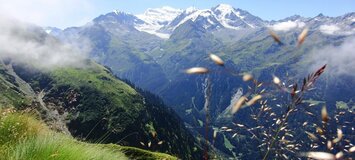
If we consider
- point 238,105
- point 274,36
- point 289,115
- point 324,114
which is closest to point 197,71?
point 238,105

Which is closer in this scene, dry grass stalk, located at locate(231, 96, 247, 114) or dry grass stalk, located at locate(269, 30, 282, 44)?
dry grass stalk, located at locate(231, 96, 247, 114)

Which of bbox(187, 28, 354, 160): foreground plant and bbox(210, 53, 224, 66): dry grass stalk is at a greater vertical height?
bbox(210, 53, 224, 66): dry grass stalk

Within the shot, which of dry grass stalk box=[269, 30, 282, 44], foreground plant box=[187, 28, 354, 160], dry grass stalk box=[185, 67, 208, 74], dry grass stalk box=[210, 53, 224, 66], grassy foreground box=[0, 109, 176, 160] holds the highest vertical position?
dry grass stalk box=[269, 30, 282, 44]

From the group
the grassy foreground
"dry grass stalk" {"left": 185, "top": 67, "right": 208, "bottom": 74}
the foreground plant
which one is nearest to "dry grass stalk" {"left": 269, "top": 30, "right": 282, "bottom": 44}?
the foreground plant

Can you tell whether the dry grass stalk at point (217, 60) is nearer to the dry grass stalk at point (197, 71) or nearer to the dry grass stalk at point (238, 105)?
the dry grass stalk at point (197, 71)

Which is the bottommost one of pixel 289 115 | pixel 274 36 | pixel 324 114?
pixel 289 115

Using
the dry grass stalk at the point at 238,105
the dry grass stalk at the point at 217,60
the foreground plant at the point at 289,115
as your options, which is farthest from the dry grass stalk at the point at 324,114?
the dry grass stalk at the point at 217,60

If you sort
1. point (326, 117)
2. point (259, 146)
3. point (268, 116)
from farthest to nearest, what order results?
1. point (268, 116)
2. point (259, 146)
3. point (326, 117)

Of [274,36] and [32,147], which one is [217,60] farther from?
[32,147]

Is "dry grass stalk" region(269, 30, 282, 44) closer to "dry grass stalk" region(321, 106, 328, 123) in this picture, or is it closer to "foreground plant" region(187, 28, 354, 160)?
"foreground plant" region(187, 28, 354, 160)

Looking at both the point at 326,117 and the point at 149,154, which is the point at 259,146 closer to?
the point at 326,117

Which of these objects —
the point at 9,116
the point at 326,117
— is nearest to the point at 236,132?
the point at 326,117
